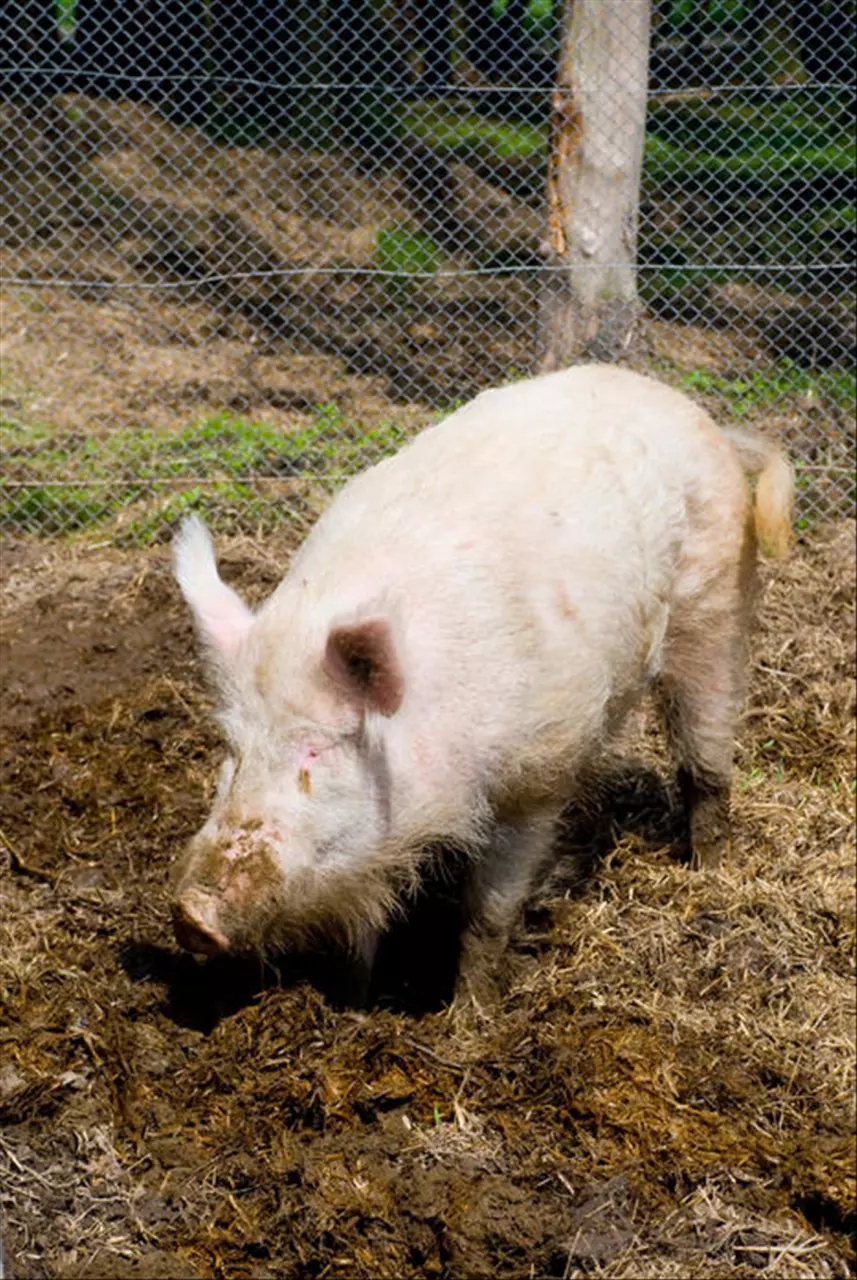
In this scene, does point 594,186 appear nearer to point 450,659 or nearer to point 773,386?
point 773,386

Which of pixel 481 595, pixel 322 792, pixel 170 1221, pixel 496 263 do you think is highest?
pixel 481 595

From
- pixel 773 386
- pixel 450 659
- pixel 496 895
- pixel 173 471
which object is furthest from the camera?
pixel 773 386

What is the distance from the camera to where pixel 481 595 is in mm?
4168

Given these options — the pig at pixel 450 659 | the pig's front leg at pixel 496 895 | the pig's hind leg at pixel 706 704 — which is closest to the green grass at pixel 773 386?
the pig's hind leg at pixel 706 704

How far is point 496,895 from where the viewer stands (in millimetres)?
4578

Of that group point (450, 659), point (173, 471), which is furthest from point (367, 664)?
point (173, 471)

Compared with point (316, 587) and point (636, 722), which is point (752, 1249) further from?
point (636, 722)

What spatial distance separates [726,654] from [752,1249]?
77.9 inches

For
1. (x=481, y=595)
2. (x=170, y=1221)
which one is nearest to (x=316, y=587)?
(x=481, y=595)

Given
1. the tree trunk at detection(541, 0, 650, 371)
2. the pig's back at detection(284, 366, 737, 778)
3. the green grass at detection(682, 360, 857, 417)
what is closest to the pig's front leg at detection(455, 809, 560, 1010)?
the pig's back at detection(284, 366, 737, 778)

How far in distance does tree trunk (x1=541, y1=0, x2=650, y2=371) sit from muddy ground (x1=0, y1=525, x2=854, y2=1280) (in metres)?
2.55

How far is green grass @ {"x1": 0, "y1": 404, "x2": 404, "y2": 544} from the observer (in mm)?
7719

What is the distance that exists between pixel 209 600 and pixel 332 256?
8.16 m

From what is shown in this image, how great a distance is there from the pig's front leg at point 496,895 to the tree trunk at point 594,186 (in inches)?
151
